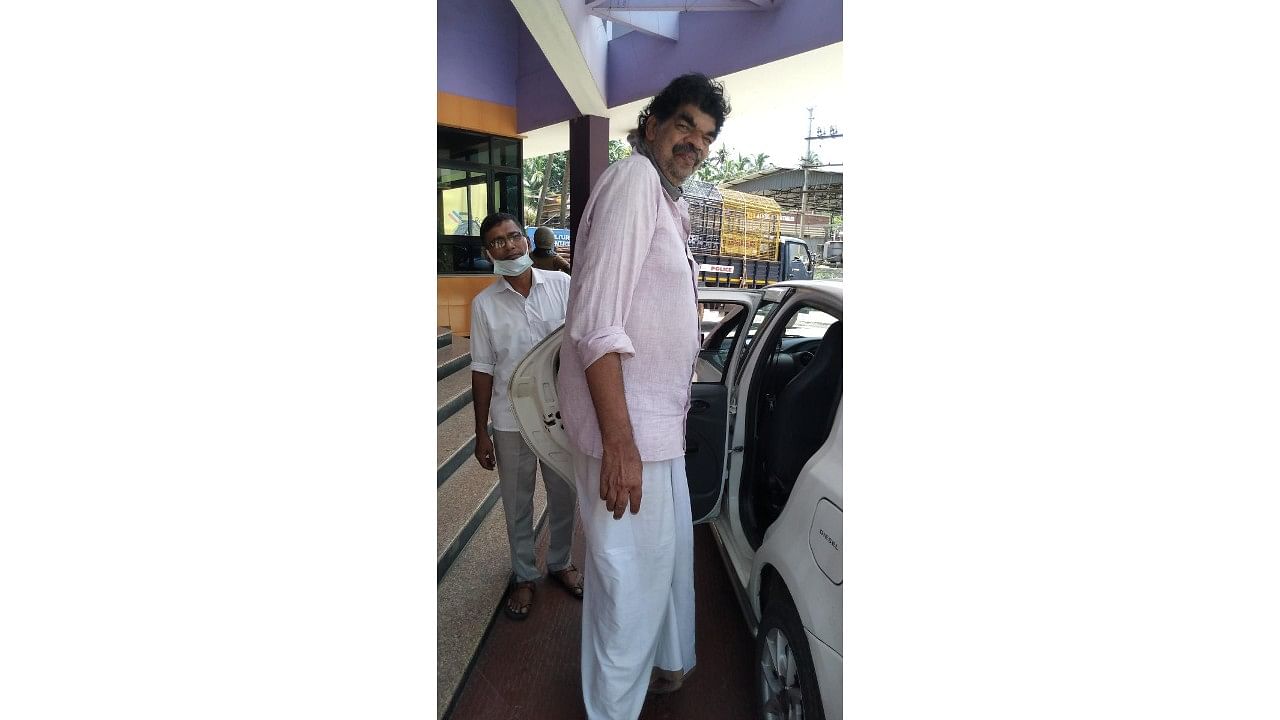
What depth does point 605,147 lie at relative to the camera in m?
7.36

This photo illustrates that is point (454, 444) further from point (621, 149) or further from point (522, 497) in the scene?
point (621, 149)

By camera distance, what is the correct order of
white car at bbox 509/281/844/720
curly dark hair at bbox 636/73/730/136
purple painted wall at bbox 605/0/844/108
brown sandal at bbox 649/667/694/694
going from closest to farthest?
white car at bbox 509/281/844/720, curly dark hair at bbox 636/73/730/136, brown sandal at bbox 649/667/694/694, purple painted wall at bbox 605/0/844/108

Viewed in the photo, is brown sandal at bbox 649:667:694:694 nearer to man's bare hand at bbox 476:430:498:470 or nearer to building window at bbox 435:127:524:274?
man's bare hand at bbox 476:430:498:470

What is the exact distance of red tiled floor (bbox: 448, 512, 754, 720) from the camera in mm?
2180

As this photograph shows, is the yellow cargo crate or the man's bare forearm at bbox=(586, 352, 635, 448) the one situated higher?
the yellow cargo crate

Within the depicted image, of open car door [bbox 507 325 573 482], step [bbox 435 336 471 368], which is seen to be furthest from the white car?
step [bbox 435 336 471 368]

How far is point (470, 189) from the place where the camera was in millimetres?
9258

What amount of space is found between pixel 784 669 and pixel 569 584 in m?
1.54

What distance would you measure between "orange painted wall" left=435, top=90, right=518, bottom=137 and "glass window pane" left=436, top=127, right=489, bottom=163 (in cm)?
31

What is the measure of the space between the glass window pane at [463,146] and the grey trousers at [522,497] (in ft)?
22.1

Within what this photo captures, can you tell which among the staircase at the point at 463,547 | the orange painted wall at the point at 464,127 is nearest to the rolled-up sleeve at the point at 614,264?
the staircase at the point at 463,547

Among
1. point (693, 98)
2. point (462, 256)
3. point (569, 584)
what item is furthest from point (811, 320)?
point (462, 256)
